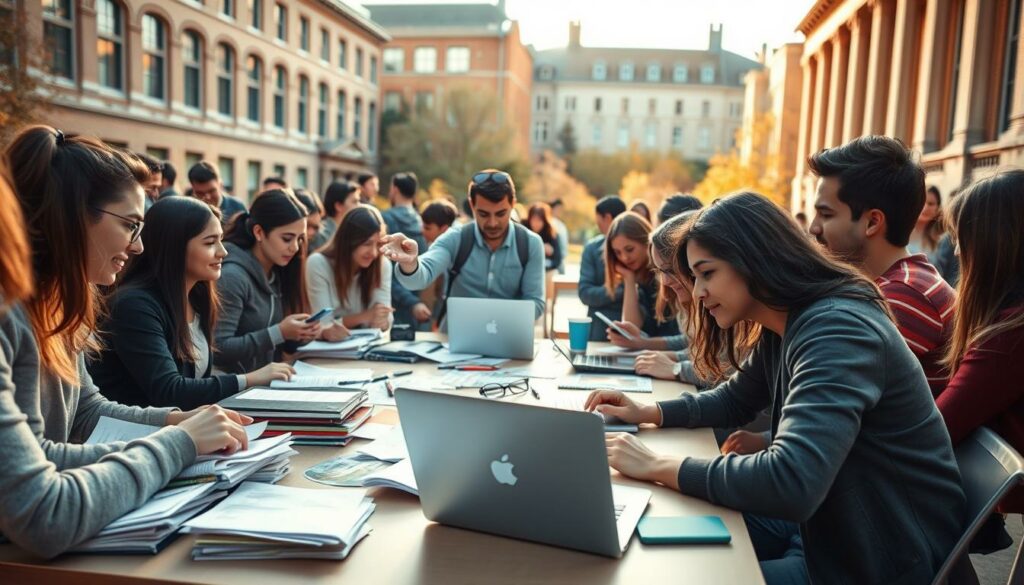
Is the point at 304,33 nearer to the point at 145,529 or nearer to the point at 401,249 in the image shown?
the point at 401,249

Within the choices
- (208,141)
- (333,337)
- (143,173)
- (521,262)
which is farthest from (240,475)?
(208,141)

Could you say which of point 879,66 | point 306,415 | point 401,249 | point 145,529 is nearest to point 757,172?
point 879,66

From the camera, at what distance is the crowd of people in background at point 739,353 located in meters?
1.73

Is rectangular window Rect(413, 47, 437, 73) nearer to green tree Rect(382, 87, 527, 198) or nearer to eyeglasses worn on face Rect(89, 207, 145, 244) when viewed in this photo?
green tree Rect(382, 87, 527, 198)

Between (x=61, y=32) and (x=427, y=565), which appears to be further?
(x=61, y=32)

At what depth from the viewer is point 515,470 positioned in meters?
1.67

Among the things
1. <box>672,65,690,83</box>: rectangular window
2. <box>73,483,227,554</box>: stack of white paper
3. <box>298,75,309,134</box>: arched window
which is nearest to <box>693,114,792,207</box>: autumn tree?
<box>298,75,309,134</box>: arched window

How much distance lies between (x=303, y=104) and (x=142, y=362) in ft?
93.7

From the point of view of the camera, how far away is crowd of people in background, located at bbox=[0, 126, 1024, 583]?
1729mm

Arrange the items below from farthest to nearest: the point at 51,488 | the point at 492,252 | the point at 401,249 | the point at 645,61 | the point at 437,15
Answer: the point at 645,61 → the point at 437,15 → the point at 492,252 → the point at 401,249 → the point at 51,488

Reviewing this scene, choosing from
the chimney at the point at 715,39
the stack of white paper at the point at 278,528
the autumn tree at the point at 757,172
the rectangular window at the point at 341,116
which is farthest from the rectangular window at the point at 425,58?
the stack of white paper at the point at 278,528

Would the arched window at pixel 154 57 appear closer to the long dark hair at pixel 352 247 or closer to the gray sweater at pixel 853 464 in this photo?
the long dark hair at pixel 352 247

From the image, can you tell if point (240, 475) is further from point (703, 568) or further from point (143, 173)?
point (703, 568)

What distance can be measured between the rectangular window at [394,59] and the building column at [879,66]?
1246 inches
